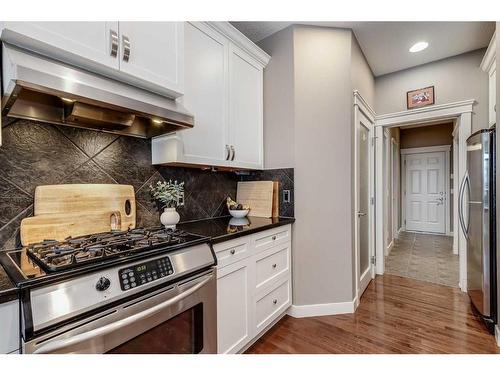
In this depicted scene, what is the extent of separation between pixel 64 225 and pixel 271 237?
136cm

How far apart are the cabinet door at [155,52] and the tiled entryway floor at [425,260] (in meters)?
3.54

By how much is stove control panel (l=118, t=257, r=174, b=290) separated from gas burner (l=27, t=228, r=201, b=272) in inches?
3.0

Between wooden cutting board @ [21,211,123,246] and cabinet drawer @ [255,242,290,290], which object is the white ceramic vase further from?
cabinet drawer @ [255,242,290,290]

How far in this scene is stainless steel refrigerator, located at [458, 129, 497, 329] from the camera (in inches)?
79.4

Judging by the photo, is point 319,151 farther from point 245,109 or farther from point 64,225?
point 64,225

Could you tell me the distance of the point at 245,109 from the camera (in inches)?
89.4

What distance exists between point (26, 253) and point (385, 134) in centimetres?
406

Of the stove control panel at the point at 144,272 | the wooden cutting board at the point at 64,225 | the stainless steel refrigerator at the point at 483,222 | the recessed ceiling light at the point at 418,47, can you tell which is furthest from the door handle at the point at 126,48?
the recessed ceiling light at the point at 418,47

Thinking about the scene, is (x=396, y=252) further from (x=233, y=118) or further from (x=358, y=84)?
(x=233, y=118)

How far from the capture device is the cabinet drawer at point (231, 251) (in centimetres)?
152

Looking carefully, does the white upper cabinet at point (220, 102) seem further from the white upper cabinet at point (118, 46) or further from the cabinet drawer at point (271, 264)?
the cabinet drawer at point (271, 264)

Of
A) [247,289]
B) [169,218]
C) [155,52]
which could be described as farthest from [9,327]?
[155,52]
